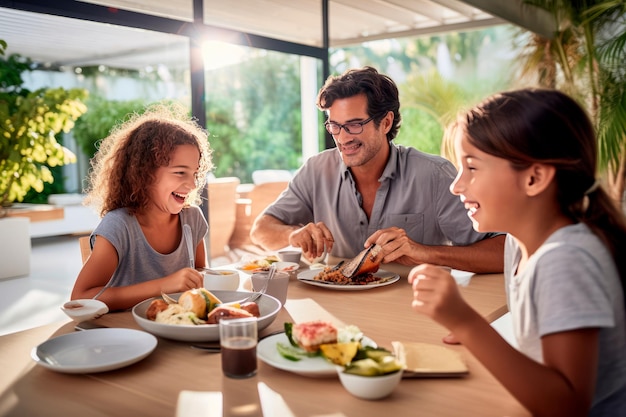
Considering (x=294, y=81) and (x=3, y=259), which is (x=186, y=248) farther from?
(x=294, y=81)

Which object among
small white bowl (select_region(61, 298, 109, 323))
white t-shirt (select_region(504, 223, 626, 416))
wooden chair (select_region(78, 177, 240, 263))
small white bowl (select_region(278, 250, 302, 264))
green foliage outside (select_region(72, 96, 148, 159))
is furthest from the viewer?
green foliage outside (select_region(72, 96, 148, 159))

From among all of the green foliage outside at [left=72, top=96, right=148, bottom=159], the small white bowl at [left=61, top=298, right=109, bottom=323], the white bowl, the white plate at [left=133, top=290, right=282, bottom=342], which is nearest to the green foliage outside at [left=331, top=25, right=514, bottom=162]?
the green foliage outside at [left=72, top=96, right=148, bottom=159]

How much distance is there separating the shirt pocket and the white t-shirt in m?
1.32

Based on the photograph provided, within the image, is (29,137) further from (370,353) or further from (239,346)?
(370,353)

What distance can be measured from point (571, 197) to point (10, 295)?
5060 millimetres

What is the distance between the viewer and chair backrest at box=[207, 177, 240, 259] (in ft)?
19.9

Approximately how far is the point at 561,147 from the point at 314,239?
3.82 ft

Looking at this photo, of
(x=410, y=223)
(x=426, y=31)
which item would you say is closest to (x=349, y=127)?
(x=410, y=223)

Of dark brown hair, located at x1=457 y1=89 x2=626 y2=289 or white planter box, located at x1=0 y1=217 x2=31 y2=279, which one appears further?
white planter box, located at x1=0 y1=217 x2=31 y2=279

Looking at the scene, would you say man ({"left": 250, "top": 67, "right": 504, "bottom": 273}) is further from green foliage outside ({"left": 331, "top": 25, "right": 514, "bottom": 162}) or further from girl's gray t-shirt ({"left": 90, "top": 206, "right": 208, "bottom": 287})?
green foliage outside ({"left": 331, "top": 25, "right": 514, "bottom": 162})

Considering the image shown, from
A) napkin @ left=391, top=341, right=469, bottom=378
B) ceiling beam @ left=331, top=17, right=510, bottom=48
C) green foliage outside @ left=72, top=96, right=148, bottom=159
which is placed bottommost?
napkin @ left=391, top=341, right=469, bottom=378

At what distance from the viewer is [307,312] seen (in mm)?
1580

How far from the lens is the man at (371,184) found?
240 centimetres

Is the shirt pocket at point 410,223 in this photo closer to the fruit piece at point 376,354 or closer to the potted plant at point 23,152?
the fruit piece at point 376,354
